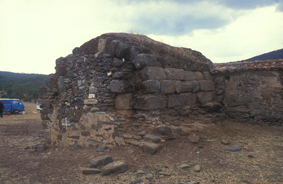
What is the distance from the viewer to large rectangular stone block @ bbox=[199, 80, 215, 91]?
21.6 ft

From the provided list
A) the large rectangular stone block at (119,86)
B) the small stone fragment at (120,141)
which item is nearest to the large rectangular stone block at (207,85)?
the large rectangular stone block at (119,86)

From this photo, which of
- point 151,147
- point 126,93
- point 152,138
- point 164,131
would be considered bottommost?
point 151,147

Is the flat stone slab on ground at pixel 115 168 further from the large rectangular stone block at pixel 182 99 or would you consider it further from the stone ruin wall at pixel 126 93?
the large rectangular stone block at pixel 182 99

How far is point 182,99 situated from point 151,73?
55.8 inches

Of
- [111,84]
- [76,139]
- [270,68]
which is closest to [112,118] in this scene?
[111,84]

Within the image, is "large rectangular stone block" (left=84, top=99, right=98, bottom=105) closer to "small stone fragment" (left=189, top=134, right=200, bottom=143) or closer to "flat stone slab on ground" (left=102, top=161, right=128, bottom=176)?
"flat stone slab on ground" (left=102, top=161, right=128, bottom=176)

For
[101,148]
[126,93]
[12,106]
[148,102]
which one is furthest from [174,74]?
[12,106]

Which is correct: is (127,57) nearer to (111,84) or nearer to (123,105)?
(111,84)

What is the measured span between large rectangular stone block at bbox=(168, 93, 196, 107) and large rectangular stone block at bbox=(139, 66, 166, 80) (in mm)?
666

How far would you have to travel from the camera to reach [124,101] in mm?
5043

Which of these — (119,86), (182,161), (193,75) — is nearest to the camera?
(182,161)

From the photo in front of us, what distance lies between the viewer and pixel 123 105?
5.04 metres

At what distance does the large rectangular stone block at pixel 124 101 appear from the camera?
5027 mm

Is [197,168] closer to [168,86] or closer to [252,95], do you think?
[168,86]
